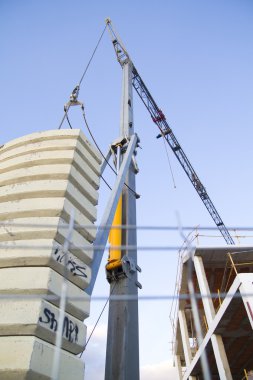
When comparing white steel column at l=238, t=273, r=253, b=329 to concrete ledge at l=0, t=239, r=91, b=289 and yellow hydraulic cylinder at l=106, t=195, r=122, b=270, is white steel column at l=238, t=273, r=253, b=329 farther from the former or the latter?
concrete ledge at l=0, t=239, r=91, b=289

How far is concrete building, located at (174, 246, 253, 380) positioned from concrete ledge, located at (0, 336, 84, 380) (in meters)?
6.33

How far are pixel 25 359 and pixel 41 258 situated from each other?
2.74 feet

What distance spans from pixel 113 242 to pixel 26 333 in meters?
2.79

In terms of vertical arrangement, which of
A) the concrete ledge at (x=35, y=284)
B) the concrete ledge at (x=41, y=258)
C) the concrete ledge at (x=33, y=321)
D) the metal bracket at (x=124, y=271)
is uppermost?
the metal bracket at (x=124, y=271)

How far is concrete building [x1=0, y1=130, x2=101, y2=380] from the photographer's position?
2.43 meters

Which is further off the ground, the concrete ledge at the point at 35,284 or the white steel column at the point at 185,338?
the white steel column at the point at 185,338

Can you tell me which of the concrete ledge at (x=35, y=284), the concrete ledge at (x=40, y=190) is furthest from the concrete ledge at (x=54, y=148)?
the concrete ledge at (x=35, y=284)

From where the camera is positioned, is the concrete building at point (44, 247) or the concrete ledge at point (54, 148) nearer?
the concrete building at point (44, 247)

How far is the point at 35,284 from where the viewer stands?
106 inches

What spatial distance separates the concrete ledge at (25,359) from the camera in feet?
7.48

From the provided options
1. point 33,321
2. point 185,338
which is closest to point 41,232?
point 33,321

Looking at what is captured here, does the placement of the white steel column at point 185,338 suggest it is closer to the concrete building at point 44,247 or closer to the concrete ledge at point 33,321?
the concrete building at point 44,247

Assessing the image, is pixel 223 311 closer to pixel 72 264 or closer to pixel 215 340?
pixel 215 340

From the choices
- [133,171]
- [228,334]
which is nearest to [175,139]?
[228,334]
